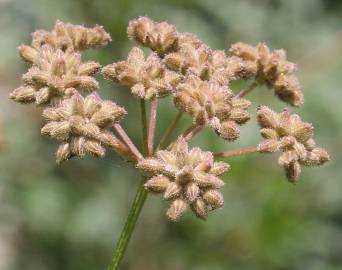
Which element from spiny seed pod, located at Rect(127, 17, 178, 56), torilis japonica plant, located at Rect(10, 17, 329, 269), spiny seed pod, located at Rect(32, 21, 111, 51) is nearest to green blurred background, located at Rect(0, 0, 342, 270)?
spiny seed pod, located at Rect(32, 21, 111, 51)

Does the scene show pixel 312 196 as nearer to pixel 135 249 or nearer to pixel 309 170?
pixel 309 170

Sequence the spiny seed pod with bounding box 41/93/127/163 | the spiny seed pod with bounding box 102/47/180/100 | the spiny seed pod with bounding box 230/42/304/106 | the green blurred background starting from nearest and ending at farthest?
1. the spiny seed pod with bounding box 41/93/127/163
2. the spiny seed pod with bounding box 102/47/180/100
3. the spiny seed pod with bounding box 230/42/304/106
4. the green blurred background

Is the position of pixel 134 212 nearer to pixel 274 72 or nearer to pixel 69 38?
pixel 69 38

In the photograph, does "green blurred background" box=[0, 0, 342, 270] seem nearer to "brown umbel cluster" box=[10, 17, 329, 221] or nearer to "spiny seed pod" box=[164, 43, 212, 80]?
"brown umbel cluster" box=[10, 17, 329, 221]

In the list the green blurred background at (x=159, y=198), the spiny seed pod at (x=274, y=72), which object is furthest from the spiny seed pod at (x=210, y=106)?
the green blurred background at (x=159, y=198)

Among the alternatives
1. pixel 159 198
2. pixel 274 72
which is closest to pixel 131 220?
pixel 274 72

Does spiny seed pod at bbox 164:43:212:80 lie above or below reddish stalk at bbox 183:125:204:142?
above
